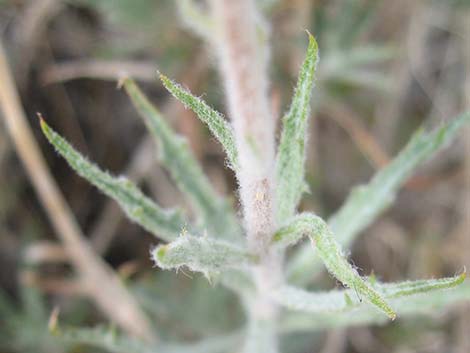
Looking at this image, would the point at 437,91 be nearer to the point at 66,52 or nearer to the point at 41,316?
the point at 66,52

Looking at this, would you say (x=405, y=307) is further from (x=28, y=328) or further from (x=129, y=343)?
(x=28, y=328)

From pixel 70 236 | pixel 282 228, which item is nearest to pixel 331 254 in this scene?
pixel 282 228

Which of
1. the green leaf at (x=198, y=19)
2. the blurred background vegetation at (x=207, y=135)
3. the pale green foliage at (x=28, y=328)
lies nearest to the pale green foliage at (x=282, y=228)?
the green leaf at (x=198, y=19)

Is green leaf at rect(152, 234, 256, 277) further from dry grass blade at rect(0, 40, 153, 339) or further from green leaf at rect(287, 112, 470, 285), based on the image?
dry grass blade at rect(0, 40, 153, 339)

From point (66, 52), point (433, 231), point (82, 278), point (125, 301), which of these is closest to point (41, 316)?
point (82, 278)

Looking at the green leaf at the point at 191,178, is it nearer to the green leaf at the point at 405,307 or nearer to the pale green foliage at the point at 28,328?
the green leaf at the point at 405,307
